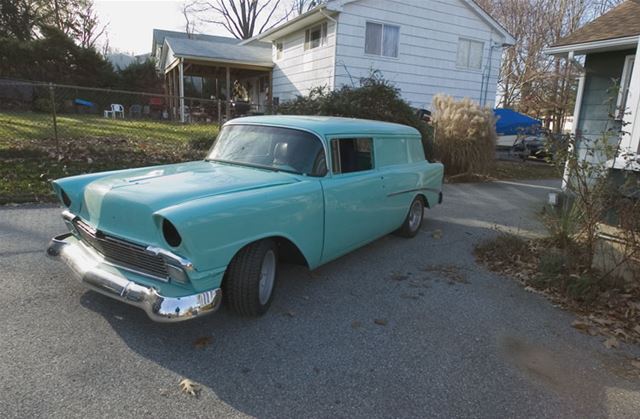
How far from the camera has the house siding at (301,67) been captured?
46.9 ft

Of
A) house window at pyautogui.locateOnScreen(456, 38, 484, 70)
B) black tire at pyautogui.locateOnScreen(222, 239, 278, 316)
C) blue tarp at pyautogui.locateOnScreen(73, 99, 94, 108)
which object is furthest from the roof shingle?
blue tarp at pyautogui.locateOnScreen(73, 99, 94, 108)

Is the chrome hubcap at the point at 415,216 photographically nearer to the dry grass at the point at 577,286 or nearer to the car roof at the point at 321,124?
the dry grass at the point at 577,286

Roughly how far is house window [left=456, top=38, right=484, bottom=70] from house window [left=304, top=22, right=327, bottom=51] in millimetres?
5435

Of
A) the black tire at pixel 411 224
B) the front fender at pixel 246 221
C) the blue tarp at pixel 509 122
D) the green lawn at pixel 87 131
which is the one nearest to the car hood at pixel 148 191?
the front fender at pixel 246 221

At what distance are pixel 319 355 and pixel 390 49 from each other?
13999mm

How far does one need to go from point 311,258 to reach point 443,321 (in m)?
1.26

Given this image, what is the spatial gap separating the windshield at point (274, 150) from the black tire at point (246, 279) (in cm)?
96

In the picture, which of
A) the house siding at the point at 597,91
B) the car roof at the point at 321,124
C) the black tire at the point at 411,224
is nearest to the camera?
the car roof at the point at 321,124

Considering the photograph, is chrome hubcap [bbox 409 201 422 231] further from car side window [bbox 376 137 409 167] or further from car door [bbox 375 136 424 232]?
car side window [bbox 376 137 409 167]

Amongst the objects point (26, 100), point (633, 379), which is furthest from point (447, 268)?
point (26, 100)

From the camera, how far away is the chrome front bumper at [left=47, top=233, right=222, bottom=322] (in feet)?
8.70

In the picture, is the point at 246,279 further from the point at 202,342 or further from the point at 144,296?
the point at 144,296

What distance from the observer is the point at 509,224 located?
7.03m

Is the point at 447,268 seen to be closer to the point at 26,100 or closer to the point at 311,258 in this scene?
the point at 311,258
